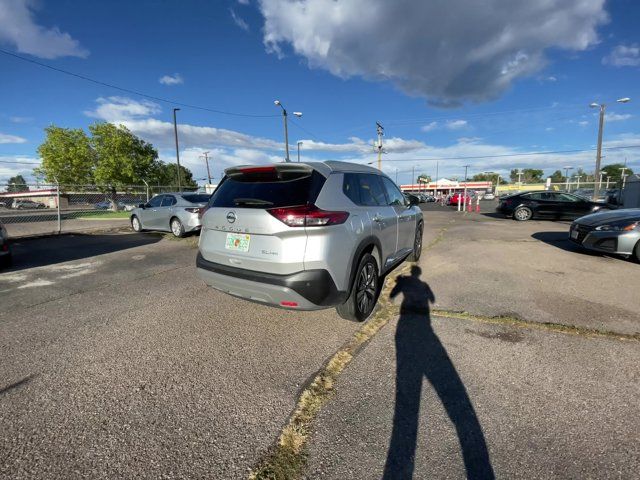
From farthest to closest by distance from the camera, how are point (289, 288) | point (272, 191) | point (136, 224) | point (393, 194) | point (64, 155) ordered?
point (64, 155), point (136, 224), point (393, 194), point (272, 191), point (289, 288)

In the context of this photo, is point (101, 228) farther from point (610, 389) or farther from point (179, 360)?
point (610, 389)

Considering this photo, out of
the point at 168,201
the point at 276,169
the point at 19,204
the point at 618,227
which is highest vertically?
the point at 276,169

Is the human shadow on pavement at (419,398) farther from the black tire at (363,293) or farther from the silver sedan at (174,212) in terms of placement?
the silver sedan at (174,212)

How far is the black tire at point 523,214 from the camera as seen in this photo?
49.4ft

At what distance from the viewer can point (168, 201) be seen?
33.7ft

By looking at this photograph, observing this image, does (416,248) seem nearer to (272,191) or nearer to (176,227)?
(272,191)

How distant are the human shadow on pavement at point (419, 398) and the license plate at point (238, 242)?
177 centimetres

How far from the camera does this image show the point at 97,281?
17.3 feet

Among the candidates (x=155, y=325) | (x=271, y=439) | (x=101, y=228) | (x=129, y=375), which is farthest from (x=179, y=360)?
(x=101, y=228)

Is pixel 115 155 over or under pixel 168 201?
over

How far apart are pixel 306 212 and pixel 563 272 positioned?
5249mm

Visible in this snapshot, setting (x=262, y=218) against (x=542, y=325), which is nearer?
(x=262, y=218)

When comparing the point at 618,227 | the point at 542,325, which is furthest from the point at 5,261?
the point at 618,227

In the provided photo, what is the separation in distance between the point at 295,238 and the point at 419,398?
1620 mm
